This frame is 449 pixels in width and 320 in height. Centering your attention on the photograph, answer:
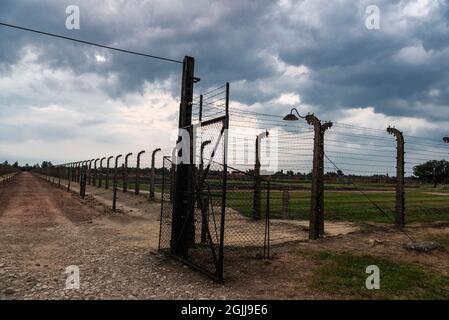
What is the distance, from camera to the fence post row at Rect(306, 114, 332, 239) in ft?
34.9

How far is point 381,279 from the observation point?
266 inches

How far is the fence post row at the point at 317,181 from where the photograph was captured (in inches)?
419

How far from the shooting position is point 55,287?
6.14 m

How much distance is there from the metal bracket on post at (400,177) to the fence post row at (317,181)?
3.25 m

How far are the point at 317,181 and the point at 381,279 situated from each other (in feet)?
14.2

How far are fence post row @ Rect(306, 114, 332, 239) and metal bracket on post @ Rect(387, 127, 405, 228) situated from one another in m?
3.25

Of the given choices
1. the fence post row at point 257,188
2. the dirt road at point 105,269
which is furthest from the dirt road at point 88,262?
the fence post row at point 257,188

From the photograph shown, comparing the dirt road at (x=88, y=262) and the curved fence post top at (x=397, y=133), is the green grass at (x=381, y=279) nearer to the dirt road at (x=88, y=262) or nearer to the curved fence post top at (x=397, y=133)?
the dirt road at (x=88, y=262)
